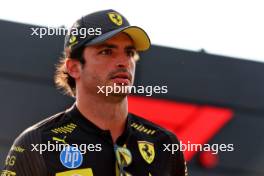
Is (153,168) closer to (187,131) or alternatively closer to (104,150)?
(104,150)

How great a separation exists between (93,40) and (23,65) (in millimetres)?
3942

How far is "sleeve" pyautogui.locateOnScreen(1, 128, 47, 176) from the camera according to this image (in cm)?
342

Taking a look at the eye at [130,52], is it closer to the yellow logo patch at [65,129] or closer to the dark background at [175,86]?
the yellow logo patch at [65,129]

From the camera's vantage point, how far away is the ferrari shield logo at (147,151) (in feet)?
12.0

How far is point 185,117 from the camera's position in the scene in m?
7.99

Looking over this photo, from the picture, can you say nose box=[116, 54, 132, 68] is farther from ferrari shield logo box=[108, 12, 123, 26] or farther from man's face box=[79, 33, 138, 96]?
ferrari shield logo box=[108, 12, 123, 26]

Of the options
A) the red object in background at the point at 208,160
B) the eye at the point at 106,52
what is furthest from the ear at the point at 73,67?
the red object in background at the point at 208,160

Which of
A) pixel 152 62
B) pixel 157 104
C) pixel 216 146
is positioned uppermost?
pixel 152 62

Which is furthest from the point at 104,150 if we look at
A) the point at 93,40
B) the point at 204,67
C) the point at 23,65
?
the point at 204,67

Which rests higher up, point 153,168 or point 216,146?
point 153,168

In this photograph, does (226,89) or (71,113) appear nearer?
(71,113)

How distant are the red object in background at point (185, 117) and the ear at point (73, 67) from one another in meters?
3.82

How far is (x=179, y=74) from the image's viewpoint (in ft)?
25.9

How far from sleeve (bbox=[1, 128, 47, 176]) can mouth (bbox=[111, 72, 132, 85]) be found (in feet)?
1.72
